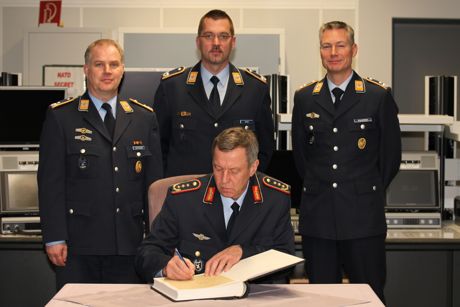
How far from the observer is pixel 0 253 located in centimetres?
412

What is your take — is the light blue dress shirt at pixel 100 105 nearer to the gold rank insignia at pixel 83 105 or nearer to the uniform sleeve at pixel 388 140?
the gold rank insignia at pixel 83 105

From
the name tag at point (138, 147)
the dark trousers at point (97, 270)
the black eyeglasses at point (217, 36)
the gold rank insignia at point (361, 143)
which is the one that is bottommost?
the dark trousers at point (97, 270)

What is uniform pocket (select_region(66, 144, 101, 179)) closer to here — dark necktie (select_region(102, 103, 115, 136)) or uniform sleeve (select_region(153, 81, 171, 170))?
dark necktie (select_region(102, 103, 115, 136))

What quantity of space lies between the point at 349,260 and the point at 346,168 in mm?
398

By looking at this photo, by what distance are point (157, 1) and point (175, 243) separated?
488 cm

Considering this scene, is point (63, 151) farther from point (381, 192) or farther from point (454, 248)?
point (454, 248)

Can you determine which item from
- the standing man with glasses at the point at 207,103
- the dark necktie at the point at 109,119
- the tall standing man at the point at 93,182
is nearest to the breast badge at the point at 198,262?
the tall standing man at the point at 93,182

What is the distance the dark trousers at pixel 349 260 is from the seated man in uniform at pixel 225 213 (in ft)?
2.48

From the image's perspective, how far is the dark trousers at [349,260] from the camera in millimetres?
3381

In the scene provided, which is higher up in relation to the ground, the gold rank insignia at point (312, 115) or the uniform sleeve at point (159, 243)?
the gold rank insignia at point (312, 115)

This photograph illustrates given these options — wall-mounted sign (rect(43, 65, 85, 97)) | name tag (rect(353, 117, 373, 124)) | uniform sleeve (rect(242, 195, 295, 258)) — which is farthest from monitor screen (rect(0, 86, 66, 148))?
wall-mounted sign (rect(43, 65, 85, 97))

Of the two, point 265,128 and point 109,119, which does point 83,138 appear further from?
point 265,128

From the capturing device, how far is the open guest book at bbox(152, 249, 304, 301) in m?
2.18

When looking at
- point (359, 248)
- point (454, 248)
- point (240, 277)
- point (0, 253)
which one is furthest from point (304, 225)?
point (0, 253)
